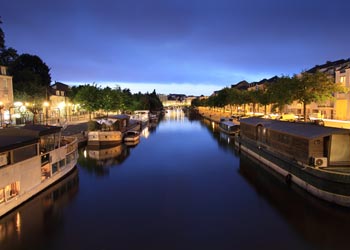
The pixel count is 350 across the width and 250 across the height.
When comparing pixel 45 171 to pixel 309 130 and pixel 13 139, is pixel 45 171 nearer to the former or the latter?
pixel 13 139

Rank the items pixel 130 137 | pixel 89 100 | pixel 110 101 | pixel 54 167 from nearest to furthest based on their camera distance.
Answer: pixel 54 167 → pixel 130 137 → pixel 89 100 → pixel 110 101

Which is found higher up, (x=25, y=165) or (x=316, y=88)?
(x=316, y=88)

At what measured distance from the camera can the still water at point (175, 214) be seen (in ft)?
52.6

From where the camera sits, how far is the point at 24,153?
2086 cm

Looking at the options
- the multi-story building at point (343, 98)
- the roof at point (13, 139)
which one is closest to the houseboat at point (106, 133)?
the roof at point (13, 139)

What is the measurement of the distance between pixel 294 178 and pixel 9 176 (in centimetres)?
2250

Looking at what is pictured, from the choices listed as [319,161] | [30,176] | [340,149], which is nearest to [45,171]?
[30,176]

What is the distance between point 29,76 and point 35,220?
65805 millimetres

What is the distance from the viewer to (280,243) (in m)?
15.8

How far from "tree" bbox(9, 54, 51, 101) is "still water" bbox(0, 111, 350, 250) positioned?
122ft

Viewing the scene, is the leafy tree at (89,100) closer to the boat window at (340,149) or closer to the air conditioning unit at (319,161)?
the air conditioning unit at (319,161)

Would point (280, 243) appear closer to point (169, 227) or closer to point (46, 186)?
point (169, 227)

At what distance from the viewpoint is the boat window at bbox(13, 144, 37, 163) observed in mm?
19797

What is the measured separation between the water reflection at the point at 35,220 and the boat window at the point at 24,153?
3.42 m
